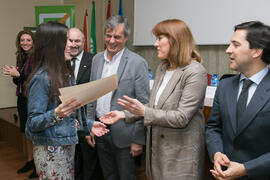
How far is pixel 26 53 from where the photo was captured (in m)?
3.01

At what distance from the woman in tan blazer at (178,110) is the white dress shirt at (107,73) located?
0.51m

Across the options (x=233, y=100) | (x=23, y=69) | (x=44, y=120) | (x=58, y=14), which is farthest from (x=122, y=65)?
(x=58, y=14)

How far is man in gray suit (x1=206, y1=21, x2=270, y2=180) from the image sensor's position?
41.8 inches

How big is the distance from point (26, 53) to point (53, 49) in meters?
1.95

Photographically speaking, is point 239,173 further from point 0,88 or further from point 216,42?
point 0,88

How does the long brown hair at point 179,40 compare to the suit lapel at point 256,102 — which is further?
the long brown hair at point 179,40

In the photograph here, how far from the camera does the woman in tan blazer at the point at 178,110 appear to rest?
4.33ft

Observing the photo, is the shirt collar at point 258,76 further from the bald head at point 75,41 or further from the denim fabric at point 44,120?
the bald head at point 75,41

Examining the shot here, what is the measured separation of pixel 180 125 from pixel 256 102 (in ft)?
1.31

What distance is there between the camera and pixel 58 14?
4438mm

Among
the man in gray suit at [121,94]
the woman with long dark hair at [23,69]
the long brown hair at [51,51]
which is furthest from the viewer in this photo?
the woman with long dark hair at [23,69]

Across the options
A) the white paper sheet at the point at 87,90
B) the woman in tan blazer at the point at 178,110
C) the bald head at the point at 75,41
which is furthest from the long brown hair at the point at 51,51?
the bald head at the point at 75,41

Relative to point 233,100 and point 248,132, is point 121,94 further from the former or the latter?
point 248,132

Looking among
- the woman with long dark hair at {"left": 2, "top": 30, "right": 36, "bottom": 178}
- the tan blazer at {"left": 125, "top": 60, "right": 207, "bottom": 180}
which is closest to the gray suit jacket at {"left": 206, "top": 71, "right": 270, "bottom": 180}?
the tan blazer at {"left": 125, "top": 60, "right": 207, "bottom": 180}
